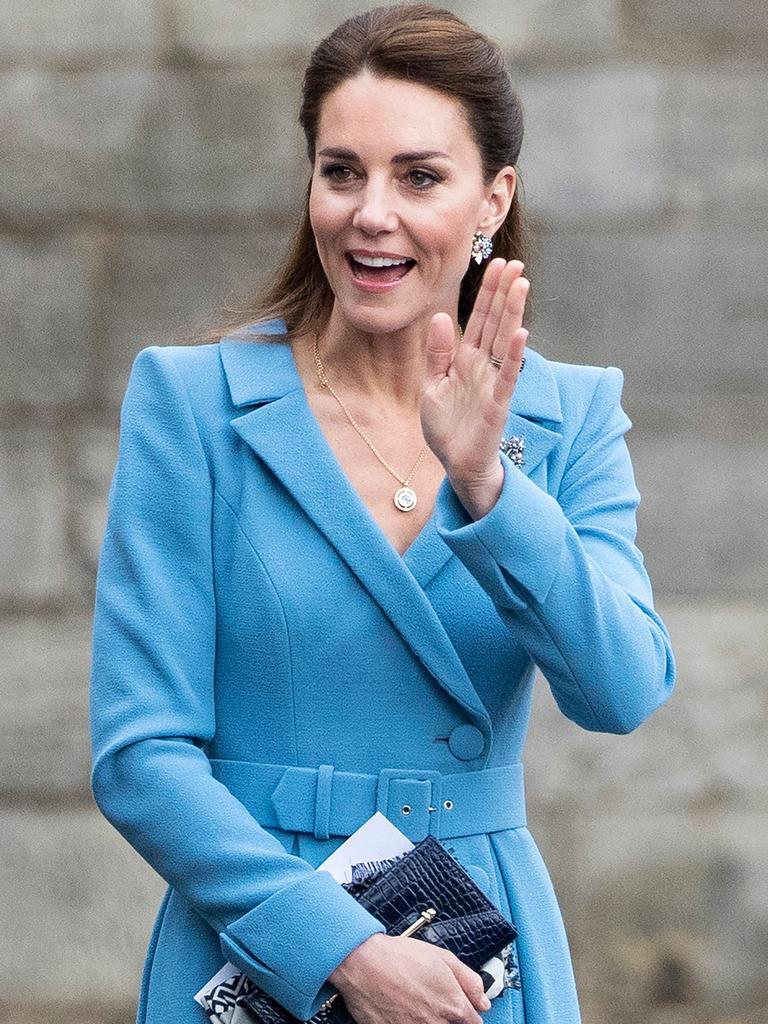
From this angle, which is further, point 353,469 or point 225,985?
point 353,469

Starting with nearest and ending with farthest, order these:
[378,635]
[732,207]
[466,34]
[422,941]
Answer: [422,941], [378,635], [466,34], [732,207]

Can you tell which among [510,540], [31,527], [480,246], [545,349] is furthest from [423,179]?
[31,527]

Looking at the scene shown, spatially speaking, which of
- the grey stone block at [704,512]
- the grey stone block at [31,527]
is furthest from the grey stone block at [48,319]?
the grey stone block at [704,512]

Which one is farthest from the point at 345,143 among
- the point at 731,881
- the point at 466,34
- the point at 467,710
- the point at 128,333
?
the point at 731,881

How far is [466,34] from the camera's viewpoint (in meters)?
3.03

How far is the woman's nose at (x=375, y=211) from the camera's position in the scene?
9.35 feet

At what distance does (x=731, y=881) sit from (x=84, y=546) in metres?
1.65

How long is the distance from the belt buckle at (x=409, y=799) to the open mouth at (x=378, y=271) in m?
0.66

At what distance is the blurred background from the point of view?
489 cm

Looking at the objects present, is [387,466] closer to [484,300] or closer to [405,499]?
[405,499]

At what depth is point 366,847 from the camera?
2777 mm

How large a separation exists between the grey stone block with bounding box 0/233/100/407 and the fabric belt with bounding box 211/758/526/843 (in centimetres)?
226

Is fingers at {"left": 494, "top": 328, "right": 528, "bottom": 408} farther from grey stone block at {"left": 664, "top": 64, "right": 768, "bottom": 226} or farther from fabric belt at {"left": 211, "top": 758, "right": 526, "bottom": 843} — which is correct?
grey stone block at {"left": 664, "top": 64, "right": 768, "bottom": 226}

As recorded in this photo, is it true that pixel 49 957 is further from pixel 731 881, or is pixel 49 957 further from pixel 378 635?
pixel 378 635
